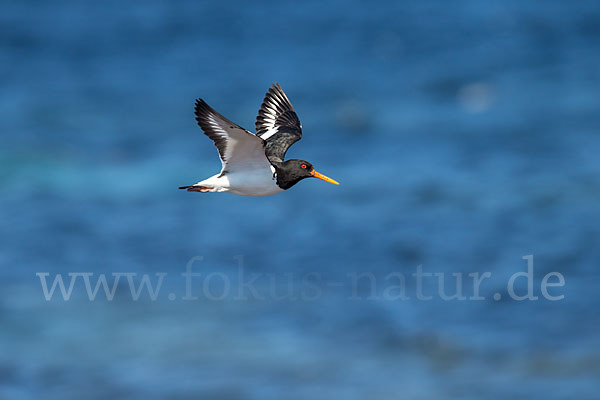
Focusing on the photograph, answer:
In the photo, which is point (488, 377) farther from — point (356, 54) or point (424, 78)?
point (356, 54)

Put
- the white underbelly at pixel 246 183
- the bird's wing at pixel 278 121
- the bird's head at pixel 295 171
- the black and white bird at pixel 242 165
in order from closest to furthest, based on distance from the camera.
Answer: the black and white bird at pixel 242 165 → the white underbelly at pixel 246 183 → the bird's head at pixel 295 171 → the bird's wing at pixel 278 121

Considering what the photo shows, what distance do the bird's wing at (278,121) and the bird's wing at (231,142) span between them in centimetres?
174

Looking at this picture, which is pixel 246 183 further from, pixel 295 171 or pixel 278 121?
pixel 278 121

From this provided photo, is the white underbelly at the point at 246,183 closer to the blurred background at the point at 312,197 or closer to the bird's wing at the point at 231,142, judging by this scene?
the bird's wing at the point at 231,142

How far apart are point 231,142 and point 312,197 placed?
23.9 meters

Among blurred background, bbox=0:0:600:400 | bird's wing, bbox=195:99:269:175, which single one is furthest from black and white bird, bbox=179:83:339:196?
blurred background, bbox=0:0:600:400

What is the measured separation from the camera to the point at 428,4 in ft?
181

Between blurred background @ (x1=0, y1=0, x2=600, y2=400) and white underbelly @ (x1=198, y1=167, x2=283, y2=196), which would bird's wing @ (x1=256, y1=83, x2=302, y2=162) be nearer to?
white underbelly @ (x1=198, y1=167, x2=283, y2=196)

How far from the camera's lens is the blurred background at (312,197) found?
2683cm

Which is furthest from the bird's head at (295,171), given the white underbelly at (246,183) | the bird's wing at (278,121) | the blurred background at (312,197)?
the blurred background at (312,197)

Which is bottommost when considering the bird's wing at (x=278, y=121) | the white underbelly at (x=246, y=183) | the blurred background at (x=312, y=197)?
the white underbelly at (x=246, y=183)

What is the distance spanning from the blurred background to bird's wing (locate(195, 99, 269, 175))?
1446cm

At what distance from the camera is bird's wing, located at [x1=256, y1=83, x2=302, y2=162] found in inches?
550

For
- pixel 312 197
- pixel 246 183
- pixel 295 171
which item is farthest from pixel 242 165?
pixel 312 197
